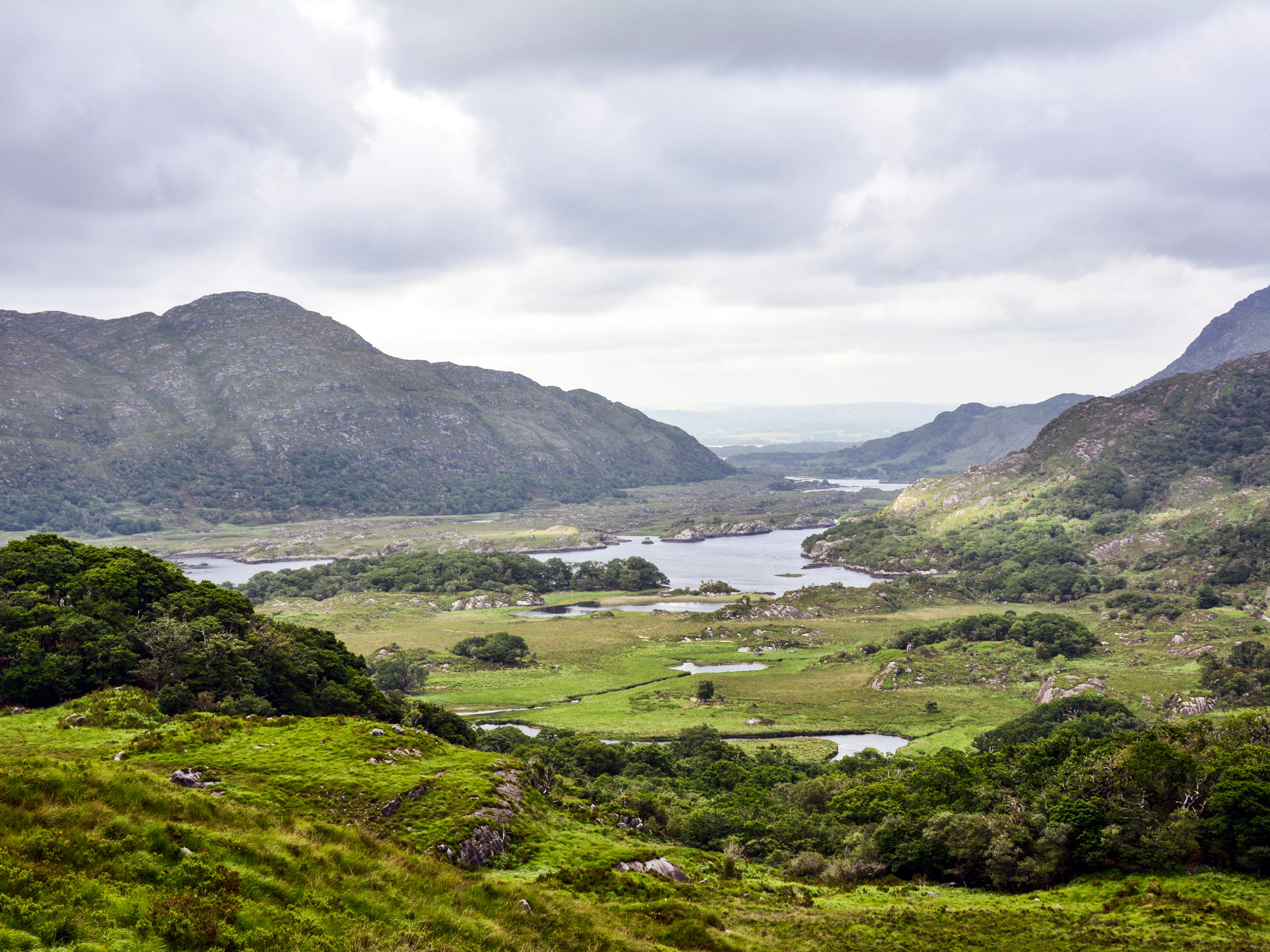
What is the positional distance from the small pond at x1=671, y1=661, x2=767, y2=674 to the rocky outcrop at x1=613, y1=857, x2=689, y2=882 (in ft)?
346

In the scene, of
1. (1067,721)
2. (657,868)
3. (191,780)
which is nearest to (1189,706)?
(1067,721)

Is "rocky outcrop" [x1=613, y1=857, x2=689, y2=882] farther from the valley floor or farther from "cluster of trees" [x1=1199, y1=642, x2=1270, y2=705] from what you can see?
"cluster of trees" [x1=1199, y1=642, x2=1270, y2=705]

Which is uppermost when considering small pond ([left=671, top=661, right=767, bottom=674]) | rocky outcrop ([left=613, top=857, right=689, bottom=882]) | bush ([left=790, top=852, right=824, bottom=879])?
rocky outcrop ([left=613, top=857, right=689, bottom=882])

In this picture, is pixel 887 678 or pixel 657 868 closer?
pixel 657 868

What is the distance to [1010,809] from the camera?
45.8 meters

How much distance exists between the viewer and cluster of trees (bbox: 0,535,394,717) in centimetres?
5062

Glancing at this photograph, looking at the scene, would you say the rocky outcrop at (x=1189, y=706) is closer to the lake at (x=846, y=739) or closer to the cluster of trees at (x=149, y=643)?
the lake at (x=846, y=739)

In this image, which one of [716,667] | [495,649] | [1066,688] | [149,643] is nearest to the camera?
[149,643]

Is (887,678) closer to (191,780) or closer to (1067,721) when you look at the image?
(1067,721)

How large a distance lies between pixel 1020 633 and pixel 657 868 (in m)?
130

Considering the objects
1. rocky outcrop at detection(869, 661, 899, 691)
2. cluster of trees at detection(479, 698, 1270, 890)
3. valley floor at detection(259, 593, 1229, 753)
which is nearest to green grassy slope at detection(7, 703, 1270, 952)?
cluster of trees at detection(479, 698, 1270, 890)

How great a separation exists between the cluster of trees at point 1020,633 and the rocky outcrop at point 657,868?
119 metres

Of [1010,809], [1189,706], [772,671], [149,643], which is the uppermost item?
[149,643]

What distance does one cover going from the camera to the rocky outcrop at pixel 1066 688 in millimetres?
107062
